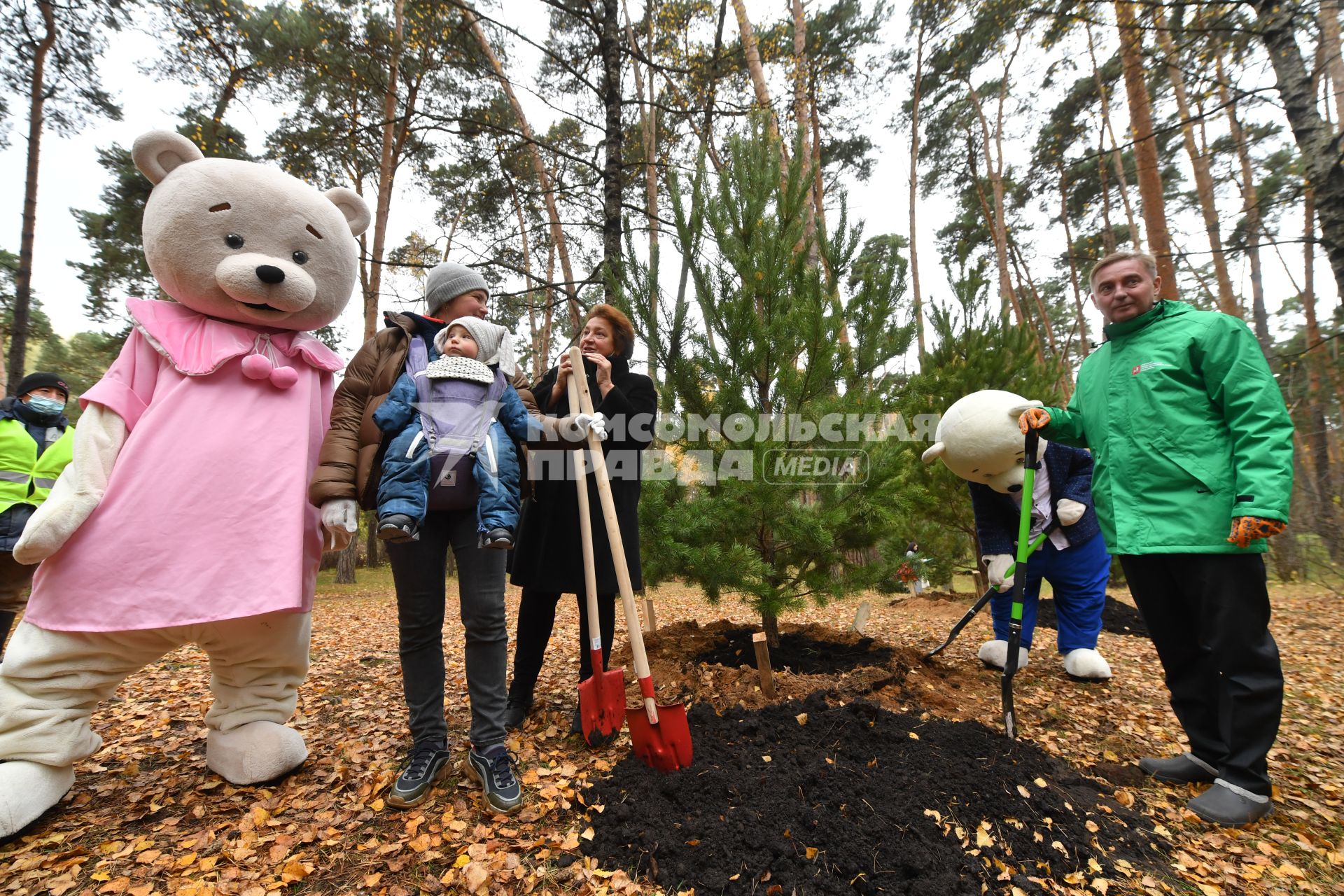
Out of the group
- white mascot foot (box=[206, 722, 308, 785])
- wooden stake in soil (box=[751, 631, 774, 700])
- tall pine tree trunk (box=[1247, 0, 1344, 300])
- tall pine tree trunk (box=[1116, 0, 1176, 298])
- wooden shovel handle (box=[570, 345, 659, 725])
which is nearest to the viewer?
white mascot foot (box=[206, 722, 308, 785])

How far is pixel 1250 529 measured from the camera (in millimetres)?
1832

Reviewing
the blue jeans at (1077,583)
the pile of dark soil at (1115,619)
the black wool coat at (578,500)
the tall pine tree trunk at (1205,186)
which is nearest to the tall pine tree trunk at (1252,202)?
the tall pine tree trunk at (1205,186)

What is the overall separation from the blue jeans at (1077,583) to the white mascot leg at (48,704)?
4002 mm

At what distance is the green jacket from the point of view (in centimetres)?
191

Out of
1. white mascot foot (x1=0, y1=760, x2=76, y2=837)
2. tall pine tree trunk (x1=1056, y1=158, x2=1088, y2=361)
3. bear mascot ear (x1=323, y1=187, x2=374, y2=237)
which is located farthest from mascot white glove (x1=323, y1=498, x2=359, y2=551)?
tall pine tree trunk (x1=1056, y1=158, x2=1088, y2=361)

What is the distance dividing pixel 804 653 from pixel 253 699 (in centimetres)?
277

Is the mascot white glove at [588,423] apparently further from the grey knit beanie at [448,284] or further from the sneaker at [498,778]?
the sneaker at [498,778]

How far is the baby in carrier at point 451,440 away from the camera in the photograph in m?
1.83

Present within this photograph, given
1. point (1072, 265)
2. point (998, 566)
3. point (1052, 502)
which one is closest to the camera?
point (998, 566)

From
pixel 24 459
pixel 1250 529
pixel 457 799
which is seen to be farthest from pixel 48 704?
pixel 1250 529

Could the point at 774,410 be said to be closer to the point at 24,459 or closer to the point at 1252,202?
the point at 24,459

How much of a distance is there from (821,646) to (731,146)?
3.21m

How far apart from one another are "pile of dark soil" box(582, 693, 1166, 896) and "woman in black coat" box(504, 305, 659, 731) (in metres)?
0.64

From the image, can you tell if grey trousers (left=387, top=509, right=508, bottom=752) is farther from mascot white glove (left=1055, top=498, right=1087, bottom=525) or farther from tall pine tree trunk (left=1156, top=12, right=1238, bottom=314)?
tall pine tree trunk (left=1156, top=12, right=1238, bottom=314)
